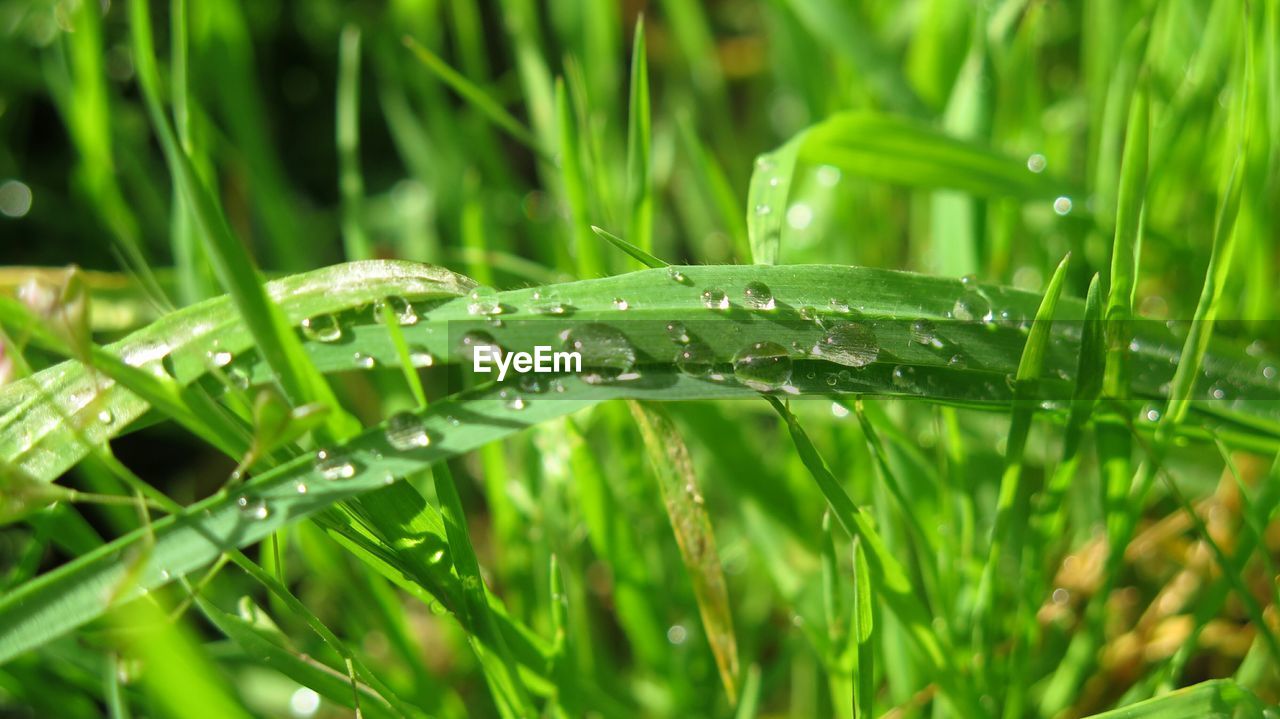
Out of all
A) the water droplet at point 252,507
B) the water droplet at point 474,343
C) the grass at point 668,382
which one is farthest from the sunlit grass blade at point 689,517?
the water droplet at point 252,507

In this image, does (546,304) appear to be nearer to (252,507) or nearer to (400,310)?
(400,310)

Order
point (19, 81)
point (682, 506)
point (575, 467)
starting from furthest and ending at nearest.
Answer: point (19, 81)
point (575, 467)
point (682, 506)

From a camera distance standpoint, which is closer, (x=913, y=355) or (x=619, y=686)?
(x=913, y=355)

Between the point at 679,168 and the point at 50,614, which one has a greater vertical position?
the point at 679,168

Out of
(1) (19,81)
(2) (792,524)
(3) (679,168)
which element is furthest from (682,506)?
(1) (19,81)

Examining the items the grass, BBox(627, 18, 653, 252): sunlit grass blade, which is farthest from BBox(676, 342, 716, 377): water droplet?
BBox(627, 18, 653, 252): sunlit grass blade

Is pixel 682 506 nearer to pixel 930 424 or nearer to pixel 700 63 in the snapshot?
pixel 930 424

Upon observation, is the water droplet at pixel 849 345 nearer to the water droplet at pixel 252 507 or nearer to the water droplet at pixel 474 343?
the water droplet at pixel 474 343

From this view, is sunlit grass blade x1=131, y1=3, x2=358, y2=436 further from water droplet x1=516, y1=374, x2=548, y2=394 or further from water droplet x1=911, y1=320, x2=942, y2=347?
water droplet x1=911, y1=320, x2=942, y2=347
